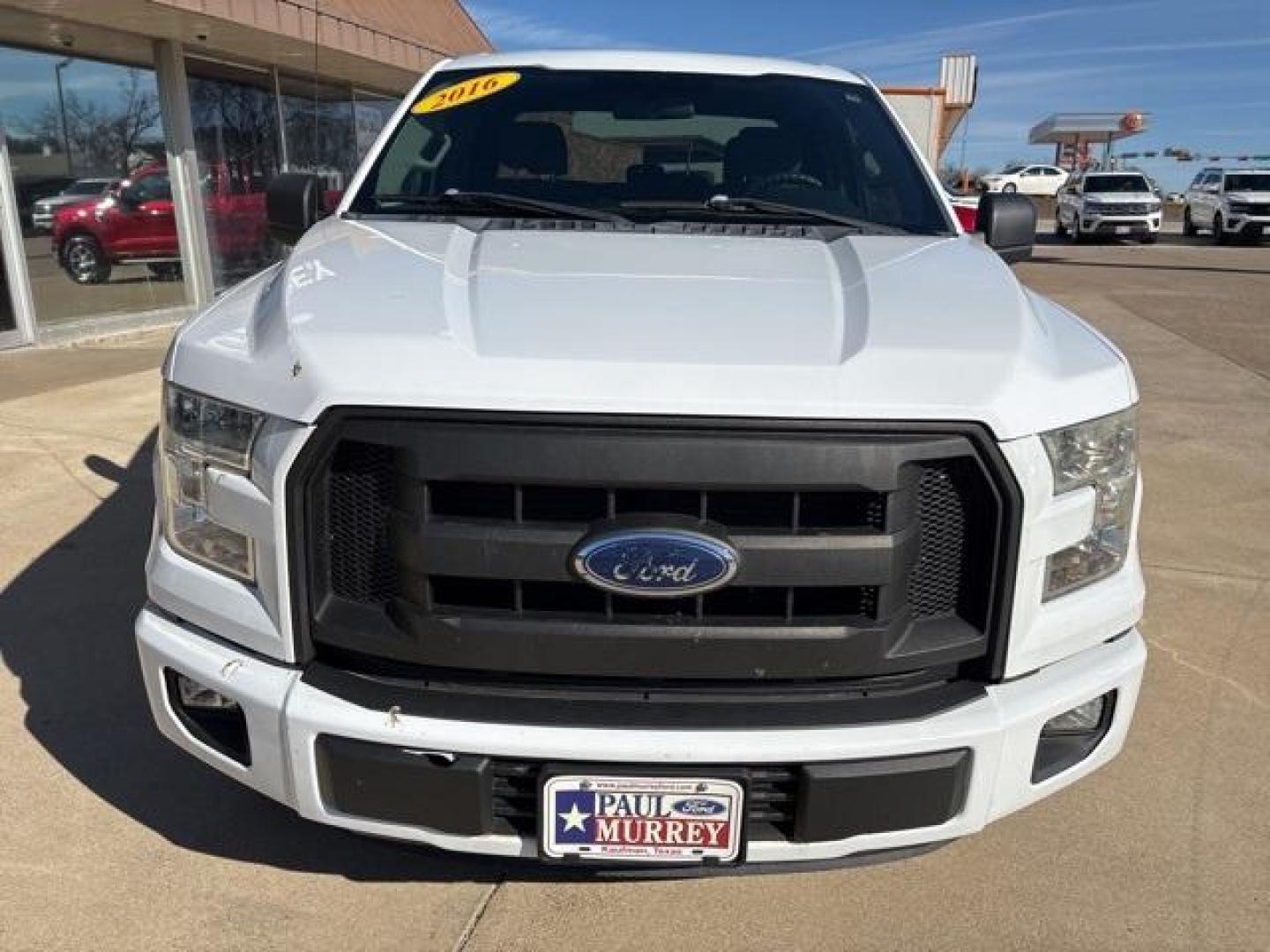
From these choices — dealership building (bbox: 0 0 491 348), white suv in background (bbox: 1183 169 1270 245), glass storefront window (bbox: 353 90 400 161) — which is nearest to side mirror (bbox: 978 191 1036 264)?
dealership building (bbox: 0 0 491 348)

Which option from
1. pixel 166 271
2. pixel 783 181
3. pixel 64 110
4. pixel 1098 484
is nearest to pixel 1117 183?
pixel 166 271

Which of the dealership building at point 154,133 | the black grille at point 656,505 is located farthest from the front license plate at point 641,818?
the dealership building at point 154,133

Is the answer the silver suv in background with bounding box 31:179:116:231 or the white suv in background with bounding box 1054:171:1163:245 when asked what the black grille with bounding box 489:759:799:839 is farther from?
the white suv in background with bounding box 1054:171:1163:245

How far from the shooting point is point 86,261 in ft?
33.1

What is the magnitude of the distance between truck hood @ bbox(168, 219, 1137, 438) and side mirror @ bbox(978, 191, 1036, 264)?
3.08 ft

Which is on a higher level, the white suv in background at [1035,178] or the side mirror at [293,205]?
the side mirror at [293,205]

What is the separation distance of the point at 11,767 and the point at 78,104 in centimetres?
898

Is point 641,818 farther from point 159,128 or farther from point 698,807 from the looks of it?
point 159,128

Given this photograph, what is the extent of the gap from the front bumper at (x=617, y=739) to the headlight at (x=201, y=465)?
0.17 meters

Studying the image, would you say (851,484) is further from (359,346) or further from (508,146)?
(508,146)

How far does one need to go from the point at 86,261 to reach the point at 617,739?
1001 cm

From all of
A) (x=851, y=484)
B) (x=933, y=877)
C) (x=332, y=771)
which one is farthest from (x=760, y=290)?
(x=933, y=877)

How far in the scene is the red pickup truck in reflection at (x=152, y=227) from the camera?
32.8 feet

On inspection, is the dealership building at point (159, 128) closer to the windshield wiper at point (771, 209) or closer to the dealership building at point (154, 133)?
the dealership building at point (154, 133)
